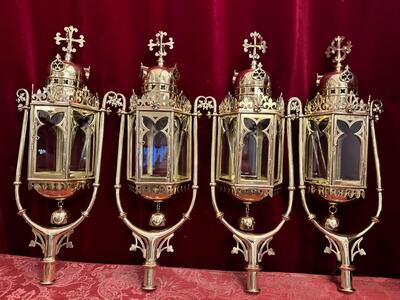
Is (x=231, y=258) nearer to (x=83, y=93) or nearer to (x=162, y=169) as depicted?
(x=162, y=169)

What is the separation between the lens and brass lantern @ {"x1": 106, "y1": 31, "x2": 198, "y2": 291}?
4.16 feet

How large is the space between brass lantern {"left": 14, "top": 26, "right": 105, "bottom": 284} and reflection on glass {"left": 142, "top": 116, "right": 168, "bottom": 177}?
0.62ft

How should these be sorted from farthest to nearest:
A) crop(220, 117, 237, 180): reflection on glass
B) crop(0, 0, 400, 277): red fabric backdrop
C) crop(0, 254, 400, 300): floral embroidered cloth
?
crop(0, 0, 400, 277): red fabric backdrop
crop(220, 117, 237, 180): reflection on glass
crop(0, 254, 400, 300): floral embroidered cloth

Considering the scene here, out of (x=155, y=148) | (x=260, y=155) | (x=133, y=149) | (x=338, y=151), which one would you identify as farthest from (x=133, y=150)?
(x=338, y=151)

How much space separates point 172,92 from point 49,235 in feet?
2.20

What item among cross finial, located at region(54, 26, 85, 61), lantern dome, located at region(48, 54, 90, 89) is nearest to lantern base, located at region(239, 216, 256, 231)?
lantern dome, located at region(48, 54, 90, 89)

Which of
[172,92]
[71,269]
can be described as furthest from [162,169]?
[71,269]

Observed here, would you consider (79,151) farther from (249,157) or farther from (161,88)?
(249,157)

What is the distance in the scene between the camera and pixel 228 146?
53.2 inches

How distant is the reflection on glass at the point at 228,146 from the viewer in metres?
1.31

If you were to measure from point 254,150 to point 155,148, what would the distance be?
0.36 meters

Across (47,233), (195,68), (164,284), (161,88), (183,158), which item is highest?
(195,68)

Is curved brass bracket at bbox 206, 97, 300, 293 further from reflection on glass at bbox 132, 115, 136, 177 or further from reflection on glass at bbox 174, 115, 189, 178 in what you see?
reflection on glass at bbox 132, 115, 136, 177

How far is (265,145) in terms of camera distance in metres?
1.31
